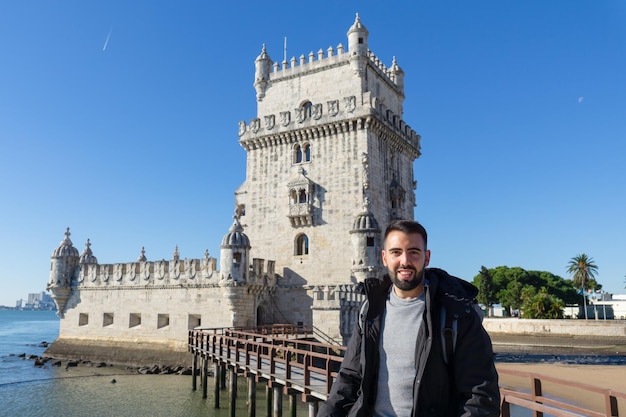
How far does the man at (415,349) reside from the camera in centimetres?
315

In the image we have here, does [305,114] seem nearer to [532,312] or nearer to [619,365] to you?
[619,365]

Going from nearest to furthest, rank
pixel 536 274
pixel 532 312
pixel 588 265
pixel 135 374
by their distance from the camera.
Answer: pixel 135 374 < pixel 532 312 < pixel 588 265 < pixel 536 274

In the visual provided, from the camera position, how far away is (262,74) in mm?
35094

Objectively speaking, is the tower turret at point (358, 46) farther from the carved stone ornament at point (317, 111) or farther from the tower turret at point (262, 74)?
the tower turret at point (262, 74)

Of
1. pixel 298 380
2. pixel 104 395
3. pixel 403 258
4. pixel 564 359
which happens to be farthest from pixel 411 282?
pixel 564 359

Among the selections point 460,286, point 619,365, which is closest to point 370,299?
point 460,286

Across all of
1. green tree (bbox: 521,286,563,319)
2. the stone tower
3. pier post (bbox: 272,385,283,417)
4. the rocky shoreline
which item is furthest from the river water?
green tree (bbox: 521,286,563,319)

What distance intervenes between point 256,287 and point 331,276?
4.39 m

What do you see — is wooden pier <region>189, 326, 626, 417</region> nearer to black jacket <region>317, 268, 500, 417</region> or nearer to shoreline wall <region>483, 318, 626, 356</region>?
black jacket <region>317, 268, 500, 417</region>

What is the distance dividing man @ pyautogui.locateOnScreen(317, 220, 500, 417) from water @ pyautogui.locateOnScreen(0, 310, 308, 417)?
17007mm

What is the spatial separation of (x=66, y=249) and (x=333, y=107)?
2195cm

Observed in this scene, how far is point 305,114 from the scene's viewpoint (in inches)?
1261

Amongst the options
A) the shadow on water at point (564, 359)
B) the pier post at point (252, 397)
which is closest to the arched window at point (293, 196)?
the pier post at point (252, 397)

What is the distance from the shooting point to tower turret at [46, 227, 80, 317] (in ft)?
119
